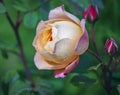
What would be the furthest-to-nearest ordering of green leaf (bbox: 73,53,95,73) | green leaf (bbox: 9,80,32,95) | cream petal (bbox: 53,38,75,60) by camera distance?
green leaf (bbox: 9,80,32,95), green leaf (bbox: 73,53,95,73), cream petal (bbox: 53,38,75,60)

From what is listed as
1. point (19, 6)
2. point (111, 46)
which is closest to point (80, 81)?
point (111, 46)

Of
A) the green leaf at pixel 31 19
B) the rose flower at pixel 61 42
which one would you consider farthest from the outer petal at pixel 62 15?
the green leaf at pixel 31 19

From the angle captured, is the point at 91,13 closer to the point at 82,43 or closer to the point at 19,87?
the point at 82,43

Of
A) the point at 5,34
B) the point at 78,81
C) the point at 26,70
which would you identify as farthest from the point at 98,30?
the point at 5,34

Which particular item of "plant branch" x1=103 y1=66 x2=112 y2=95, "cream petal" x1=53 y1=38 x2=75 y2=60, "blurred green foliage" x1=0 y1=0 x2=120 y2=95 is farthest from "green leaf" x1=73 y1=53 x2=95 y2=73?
"cream petal" x1=53 y1=38 x2=75 y2=60

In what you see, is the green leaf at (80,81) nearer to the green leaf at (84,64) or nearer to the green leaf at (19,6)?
the green leaf at (84,64)

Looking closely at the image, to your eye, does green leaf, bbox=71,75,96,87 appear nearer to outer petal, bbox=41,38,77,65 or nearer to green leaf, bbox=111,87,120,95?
green leaf, bbox=111,87,120,95
